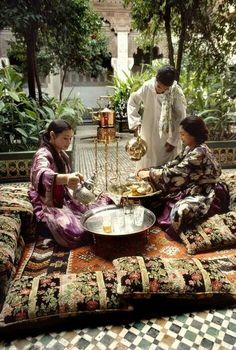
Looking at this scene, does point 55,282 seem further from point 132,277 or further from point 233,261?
point 233,261

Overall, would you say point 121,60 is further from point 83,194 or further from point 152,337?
point 152,337

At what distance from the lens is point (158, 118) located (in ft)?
11.6

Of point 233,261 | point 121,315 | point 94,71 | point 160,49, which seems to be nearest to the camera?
point 121,315

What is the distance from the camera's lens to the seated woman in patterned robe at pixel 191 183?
2.62 meters

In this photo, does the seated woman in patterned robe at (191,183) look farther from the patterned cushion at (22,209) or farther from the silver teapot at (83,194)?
the patterned cushion at (22,209)

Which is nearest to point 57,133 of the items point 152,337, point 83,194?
point 83,194

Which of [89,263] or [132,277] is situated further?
[89,263]

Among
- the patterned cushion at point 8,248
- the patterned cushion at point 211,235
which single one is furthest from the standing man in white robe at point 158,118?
the patterned cushion at point 8,248

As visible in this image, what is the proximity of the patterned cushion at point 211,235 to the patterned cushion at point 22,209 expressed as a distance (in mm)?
1273

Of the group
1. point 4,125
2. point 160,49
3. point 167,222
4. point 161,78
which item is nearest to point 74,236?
point 167,222

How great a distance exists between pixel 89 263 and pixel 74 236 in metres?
0.29

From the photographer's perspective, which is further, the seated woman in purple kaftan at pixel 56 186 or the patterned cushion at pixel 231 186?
the patterned cushion at pixel 231 186

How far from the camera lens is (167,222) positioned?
284 cm

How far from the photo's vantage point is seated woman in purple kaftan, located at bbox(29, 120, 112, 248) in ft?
8.08
